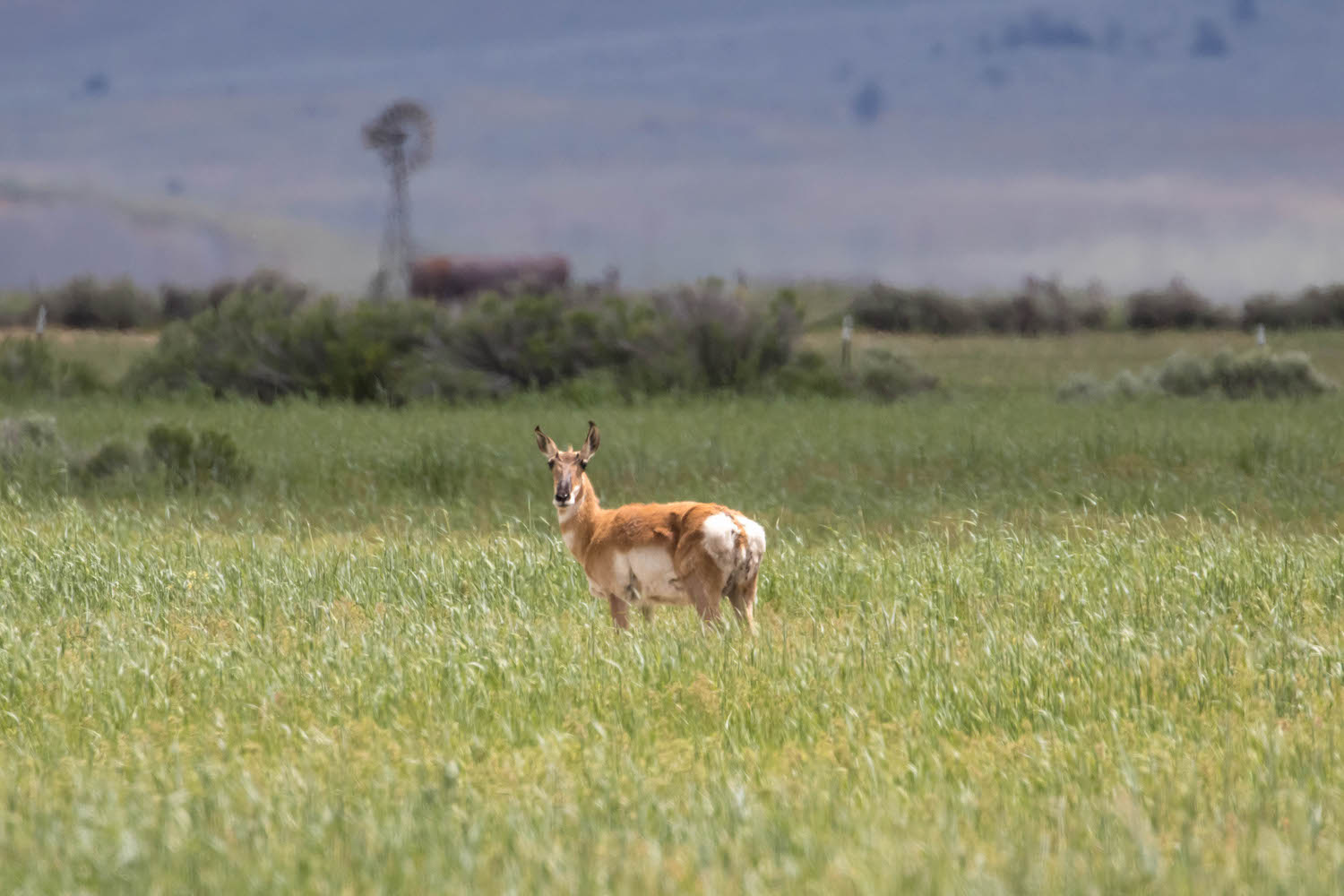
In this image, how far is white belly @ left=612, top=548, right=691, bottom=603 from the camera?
7.68 m

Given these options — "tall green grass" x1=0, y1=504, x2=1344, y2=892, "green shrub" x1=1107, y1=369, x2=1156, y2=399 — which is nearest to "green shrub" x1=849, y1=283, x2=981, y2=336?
"green shrub" x1=1107, y1=369, x2=1156, y2=399

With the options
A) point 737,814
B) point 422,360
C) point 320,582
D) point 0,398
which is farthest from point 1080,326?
point 737,814

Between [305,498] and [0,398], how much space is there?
1660 cm

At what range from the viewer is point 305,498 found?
17.6 m

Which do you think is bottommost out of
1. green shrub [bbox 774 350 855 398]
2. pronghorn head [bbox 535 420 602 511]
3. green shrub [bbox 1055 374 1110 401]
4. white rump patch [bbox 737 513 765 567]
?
green shrub [bbox 1055 374 1110 401]

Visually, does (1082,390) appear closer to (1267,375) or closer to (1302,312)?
(1267,375)

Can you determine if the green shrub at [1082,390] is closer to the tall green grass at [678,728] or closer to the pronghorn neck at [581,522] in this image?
the tall green grass at [678,728]

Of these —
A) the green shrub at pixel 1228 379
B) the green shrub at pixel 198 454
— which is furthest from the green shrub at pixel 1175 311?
the green shrub at pixel 198 454

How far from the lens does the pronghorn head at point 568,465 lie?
7680mm

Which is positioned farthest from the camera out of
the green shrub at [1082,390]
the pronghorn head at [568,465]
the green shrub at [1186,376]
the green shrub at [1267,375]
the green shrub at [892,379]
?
the green shrub at [892,379]

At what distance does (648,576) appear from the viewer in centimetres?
777

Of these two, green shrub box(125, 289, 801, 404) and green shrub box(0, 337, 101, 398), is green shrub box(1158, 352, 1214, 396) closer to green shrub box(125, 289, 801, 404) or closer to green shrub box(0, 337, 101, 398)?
green shrub box(125, 289, 801, 404)

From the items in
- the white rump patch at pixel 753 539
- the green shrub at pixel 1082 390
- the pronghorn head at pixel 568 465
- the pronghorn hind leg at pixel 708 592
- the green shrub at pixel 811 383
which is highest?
the pronghorn head at pixel 568 465

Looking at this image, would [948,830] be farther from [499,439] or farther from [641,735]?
[499,439]
